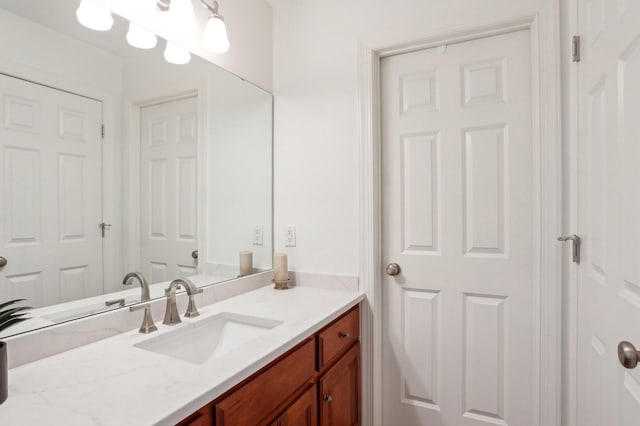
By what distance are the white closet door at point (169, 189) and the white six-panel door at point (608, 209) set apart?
4.85 ft

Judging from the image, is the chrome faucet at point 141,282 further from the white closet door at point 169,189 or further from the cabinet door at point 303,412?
the cabinet door at point 303,412

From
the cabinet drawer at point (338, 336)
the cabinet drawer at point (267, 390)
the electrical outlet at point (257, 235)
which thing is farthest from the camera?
the electrical outlet at point (257, 235)

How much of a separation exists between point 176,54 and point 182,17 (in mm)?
146

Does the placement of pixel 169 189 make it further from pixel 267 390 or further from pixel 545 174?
pixel 545 174

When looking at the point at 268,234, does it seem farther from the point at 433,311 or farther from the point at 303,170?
the point at 433,311

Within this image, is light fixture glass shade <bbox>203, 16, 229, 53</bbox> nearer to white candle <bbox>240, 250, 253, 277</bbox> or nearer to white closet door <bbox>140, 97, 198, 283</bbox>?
white closet door <bbox>140, 97, 198, 283</bbox>

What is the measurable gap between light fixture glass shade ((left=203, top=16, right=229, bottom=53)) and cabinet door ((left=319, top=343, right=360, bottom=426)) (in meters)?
1.49

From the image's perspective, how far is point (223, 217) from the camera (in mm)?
1764

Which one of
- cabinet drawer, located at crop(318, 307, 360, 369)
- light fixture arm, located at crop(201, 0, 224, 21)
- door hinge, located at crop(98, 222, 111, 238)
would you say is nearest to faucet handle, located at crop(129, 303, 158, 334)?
door hinge, located at crop(98, 222, 111, 238)

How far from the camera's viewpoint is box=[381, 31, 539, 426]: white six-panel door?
1.56 meters

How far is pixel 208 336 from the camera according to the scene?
135 centimetres

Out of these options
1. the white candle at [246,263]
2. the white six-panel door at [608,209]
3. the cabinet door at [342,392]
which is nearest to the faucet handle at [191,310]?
the white candle at [246,263]

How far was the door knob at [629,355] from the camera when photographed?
2.36 feet

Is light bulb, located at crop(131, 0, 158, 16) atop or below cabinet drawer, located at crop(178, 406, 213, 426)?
atop
